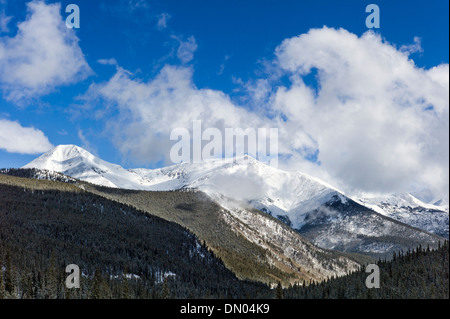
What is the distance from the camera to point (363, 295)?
150375 mm

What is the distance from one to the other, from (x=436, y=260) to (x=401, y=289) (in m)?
27.7

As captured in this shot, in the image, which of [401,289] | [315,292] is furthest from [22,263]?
[401,289]

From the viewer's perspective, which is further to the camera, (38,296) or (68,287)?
(68,287)
